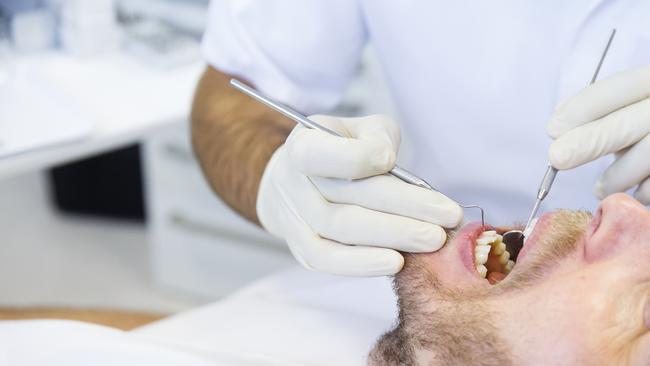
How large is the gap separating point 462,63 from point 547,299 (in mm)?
476

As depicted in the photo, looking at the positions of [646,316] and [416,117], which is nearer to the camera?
[646,316]

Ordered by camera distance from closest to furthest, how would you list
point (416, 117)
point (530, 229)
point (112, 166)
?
1. point (530, 229)
2. point (416, 117)
3. point (112, 166)

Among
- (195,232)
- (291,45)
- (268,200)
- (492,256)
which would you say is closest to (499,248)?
(492,256)

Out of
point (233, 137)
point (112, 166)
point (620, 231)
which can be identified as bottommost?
point (112, 166)

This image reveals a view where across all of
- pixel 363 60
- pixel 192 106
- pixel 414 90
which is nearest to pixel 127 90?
pixel 192 106

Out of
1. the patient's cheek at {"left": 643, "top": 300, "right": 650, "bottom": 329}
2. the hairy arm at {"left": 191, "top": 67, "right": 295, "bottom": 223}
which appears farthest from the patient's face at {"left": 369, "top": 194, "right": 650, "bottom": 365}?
the hairy arm at {"left": 191, "top": 67, "right": 295, "bottom": 223}

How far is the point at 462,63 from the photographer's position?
1.26 meters

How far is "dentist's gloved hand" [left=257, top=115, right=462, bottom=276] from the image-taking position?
0.98 m

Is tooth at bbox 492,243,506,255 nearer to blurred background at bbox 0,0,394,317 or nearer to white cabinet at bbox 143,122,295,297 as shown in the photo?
blurred background at bbox 0,0,394,317

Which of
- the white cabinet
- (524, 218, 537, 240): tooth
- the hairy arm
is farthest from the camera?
the white cabinet

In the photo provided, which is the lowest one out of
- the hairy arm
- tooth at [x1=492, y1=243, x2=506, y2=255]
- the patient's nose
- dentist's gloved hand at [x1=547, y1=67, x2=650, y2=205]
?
the hairy arm

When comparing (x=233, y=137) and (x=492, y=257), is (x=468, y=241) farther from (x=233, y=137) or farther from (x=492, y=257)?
(x=233, y=137)

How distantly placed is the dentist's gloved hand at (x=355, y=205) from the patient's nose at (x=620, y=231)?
163 mm

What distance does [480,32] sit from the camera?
1.24m
